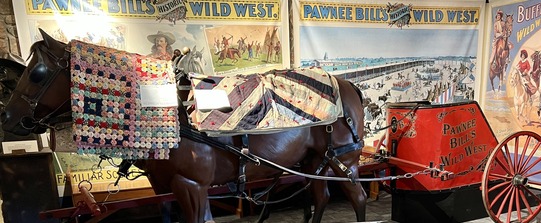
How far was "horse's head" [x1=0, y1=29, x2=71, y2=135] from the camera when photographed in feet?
5.37

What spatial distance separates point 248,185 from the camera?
9.86ft

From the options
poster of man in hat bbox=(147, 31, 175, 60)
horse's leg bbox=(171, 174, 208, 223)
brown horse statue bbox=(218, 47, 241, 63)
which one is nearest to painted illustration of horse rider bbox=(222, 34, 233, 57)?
brown horse statue bbox=(218, 47, 241, 63)

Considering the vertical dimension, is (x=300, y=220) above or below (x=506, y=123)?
below

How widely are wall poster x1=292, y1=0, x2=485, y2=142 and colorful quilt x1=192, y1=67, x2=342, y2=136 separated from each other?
1707mm

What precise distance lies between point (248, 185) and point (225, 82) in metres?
1.16

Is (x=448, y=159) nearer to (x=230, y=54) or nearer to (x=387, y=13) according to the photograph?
(x=387, y=13)

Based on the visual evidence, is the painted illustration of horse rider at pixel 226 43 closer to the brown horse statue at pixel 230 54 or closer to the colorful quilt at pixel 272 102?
the brown horse statue at pixel 230 54

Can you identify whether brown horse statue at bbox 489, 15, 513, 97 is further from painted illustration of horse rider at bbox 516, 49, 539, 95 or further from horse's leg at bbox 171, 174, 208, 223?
horse's leg at bbox 171, 174, 208, 223

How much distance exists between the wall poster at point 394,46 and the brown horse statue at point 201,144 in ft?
5.06

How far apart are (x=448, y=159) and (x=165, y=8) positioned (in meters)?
3.03

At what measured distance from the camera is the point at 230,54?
3781 millimetres

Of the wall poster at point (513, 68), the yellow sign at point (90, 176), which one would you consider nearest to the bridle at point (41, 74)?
the yellow sign at point (90, 176)

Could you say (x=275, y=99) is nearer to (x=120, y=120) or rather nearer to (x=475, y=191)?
(x=120, y=120)

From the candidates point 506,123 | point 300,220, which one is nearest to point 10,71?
point 300,220
